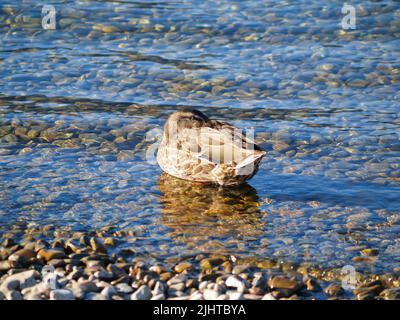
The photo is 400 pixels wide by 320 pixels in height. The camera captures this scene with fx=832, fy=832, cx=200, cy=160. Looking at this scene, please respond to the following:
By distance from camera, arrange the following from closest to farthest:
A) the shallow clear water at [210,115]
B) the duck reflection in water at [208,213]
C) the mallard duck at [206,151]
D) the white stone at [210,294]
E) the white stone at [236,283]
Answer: the white stone at [210,294] → the white stone at [236,283] → the duck reflection in water at [208,213] → the shallow clear water at [210,115] → the mallard duck at [206,151]

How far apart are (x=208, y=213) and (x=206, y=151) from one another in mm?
894

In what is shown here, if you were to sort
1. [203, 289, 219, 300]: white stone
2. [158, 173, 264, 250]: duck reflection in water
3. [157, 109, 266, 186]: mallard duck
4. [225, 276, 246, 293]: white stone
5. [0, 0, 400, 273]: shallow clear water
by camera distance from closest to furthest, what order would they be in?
[203, 289, 219, 300]: white stone < [225, 276, 246, 293]: white stone < [158, 173, 264, 250]: duck reflection in water < [0, 0, 400, 273]: shallow clear water < [157, 109, 266, 186]: mallard duck

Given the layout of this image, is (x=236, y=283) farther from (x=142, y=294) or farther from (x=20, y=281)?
(x=20, y=281)

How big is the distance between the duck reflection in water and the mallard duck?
0.41 feet

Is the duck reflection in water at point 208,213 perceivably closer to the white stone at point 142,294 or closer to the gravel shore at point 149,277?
the gravel shore at point 149,277

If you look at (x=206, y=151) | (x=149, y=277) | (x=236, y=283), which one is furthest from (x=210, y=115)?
(x=236, y=283)

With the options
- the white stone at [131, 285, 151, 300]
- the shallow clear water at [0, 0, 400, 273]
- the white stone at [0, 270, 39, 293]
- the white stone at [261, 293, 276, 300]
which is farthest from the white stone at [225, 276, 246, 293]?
the white stone at [0, 270, 39, 293]

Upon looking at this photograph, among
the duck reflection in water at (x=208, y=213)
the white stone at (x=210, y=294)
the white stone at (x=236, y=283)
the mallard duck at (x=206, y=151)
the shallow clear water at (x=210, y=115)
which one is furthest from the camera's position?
the mallard duck at (x=206, y=151)

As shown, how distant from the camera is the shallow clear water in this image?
768 cm

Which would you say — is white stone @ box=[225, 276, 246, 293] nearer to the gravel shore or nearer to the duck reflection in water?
the gravel shore

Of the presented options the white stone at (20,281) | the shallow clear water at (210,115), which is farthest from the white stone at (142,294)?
the shallow clear water at (210,115)

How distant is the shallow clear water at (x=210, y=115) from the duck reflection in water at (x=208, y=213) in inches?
1.0

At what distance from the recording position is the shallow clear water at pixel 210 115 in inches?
302
